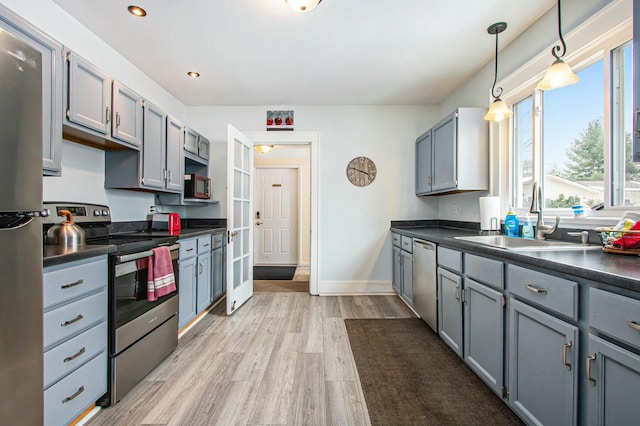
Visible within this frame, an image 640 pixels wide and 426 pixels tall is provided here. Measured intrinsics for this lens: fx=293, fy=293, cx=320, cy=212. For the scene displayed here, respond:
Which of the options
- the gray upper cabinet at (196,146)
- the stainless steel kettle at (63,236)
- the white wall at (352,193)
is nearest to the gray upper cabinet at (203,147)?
the gray upper cabinet at (196,146)

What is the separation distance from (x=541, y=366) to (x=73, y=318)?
223cm

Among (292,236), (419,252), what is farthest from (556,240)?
(292,236)

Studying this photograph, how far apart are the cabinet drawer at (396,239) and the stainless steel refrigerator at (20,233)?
3.17 metres

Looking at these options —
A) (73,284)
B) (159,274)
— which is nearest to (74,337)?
(73,284)

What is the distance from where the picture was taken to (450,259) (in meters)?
2.22

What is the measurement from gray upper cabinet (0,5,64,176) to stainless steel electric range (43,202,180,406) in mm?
426

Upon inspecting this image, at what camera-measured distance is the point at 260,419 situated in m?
1.59

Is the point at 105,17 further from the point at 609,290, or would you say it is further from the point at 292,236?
the point at 292,236

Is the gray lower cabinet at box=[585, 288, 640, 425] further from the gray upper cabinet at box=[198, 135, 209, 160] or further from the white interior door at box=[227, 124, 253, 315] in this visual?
the gray upper cabinet at box=[198, 135, 209, 160]

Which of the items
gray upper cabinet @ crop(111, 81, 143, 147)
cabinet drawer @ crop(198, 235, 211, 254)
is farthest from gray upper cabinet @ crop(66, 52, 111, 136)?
cabinet drawer @ crop(198, 235, 211, 254)

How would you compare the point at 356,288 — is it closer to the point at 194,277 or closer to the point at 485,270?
the point at 194,277

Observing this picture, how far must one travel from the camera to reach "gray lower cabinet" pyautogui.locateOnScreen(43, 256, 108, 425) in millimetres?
1325

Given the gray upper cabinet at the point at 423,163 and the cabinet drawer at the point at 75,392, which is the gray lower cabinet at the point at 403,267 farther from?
the cabinet drawer at the point at 75,392

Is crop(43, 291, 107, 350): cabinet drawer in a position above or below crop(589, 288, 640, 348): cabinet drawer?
below
